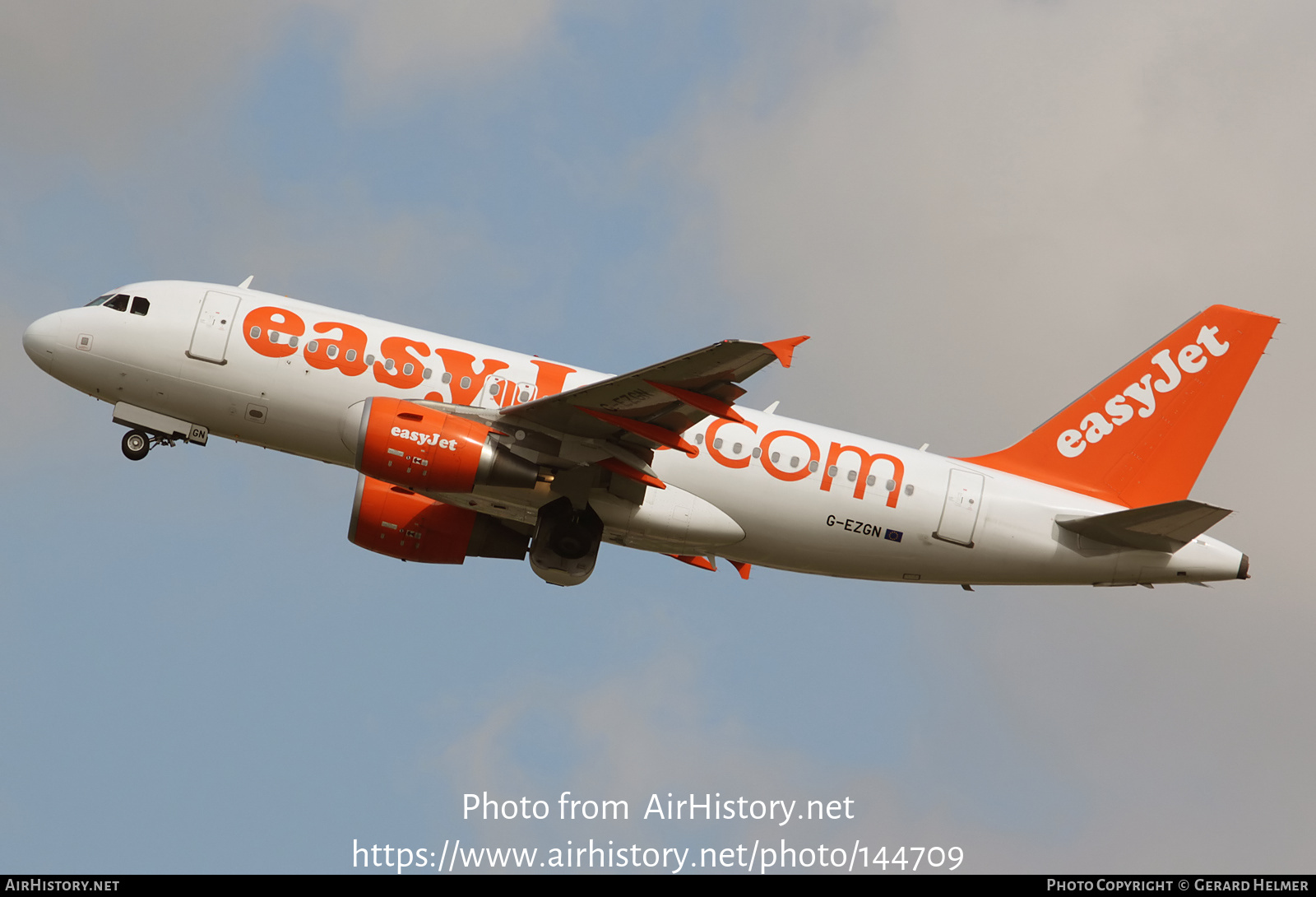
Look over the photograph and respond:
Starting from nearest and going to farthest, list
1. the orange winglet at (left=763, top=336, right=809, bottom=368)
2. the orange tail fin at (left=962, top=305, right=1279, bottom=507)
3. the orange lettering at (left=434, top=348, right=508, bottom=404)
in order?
the orange winglet at (left=763, top=336, right=809, bottom=368) → the orange lettering at (left=434, top=348, right=508, bottom=404) → the orange tail fin at (left=962, top=305, right=1279, bottom=507)

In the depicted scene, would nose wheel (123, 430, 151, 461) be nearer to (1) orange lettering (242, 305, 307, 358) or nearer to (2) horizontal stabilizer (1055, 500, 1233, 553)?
(1) orange lettering (242, 305, 307, 358)

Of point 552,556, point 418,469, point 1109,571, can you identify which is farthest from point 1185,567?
point 418,469

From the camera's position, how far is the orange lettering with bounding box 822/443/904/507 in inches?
1297

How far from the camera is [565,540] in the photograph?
32469 millimetres

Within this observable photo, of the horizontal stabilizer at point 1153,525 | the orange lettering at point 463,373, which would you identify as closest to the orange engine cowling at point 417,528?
the orange lettering at point 463,373

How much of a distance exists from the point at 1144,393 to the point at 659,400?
14.3 metres

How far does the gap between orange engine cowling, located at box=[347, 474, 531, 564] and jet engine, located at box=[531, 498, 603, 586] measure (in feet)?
11.8

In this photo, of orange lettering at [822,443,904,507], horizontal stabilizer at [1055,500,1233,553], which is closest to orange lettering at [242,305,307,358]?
orange lettering at [822,443,904,507]

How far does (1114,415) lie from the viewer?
3616 centimetres

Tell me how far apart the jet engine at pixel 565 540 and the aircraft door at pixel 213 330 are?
27.4 ft

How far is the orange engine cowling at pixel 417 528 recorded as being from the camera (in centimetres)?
3572

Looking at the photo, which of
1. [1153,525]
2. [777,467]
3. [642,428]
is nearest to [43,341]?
[642,428]

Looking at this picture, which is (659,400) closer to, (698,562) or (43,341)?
(698,562)

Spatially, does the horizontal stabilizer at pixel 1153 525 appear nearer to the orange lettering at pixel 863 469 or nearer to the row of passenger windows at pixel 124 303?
the orange lettering at pixel 863 469
